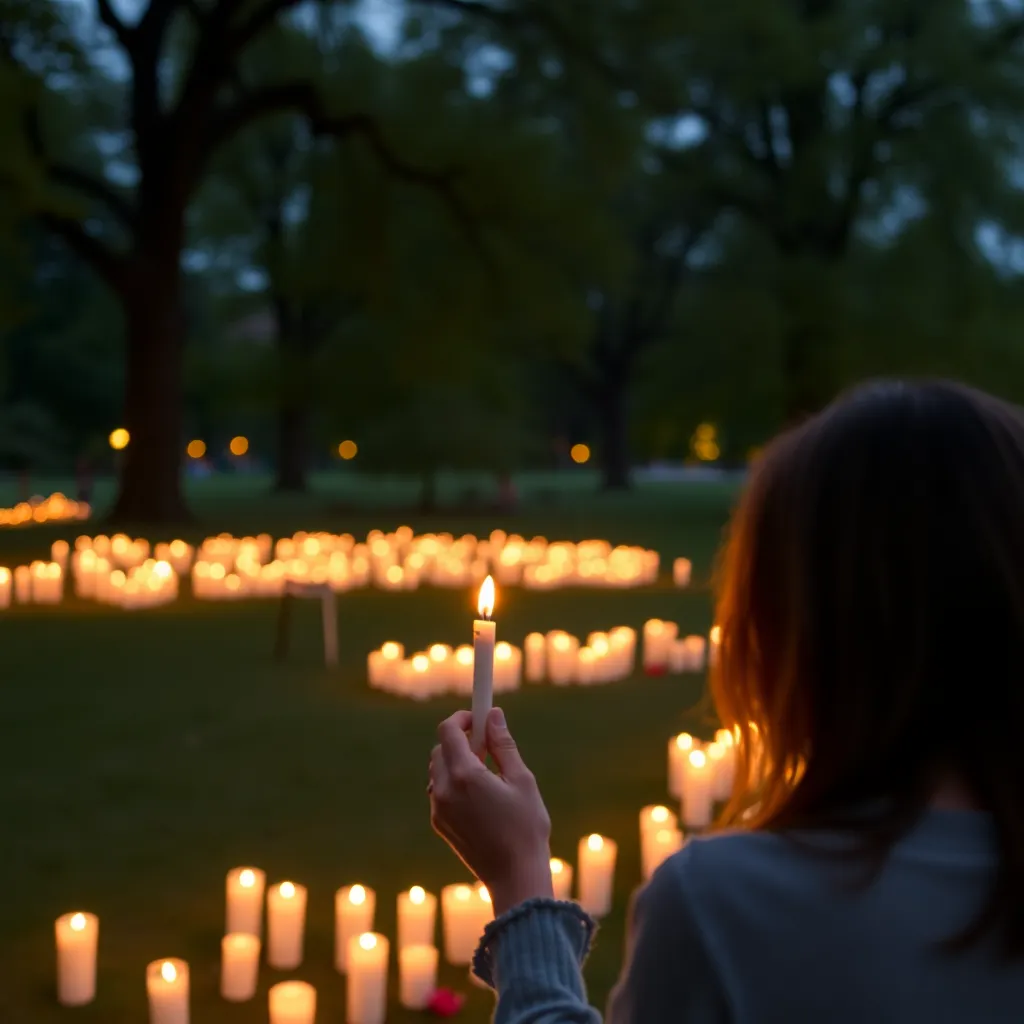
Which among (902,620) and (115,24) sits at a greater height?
(115,24)

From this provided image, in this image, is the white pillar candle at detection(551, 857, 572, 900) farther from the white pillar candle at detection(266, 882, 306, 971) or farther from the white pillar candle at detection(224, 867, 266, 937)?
the white pillar candle at detection(224, 867, 266, 937)

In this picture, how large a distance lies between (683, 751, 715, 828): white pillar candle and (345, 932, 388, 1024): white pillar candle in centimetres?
194

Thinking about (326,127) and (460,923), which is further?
(326,127)

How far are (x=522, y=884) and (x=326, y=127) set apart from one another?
743 inches

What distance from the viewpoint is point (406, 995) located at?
3424mm

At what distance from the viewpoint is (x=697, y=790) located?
196 inches

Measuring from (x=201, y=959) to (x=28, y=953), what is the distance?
0.49 m

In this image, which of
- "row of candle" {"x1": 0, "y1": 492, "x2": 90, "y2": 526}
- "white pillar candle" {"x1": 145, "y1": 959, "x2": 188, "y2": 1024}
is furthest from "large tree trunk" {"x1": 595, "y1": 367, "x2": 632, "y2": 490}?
"white pillar candle" {"x1": 145, "y1": 959, "x2": 188, "y2": 1024}

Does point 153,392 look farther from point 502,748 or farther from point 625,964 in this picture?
point 625,964

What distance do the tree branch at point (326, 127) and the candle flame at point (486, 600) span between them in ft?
60.2

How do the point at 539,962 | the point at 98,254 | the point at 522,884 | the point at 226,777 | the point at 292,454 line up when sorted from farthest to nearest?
the point at 292,454, the point at 98,254, the point at 226,777, the point at 522,884, the point at 539,962

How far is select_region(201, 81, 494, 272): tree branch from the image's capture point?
18.9 metres

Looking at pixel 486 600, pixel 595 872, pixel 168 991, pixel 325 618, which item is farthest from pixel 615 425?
pixel 486 600

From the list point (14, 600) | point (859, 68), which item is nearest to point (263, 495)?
point (859, 68)
